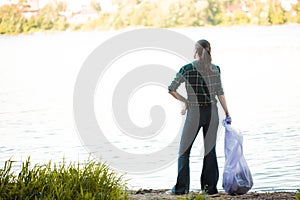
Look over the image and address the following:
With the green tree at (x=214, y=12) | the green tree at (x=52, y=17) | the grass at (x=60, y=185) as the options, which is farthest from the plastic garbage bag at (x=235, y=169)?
the green tree at (x=52, y=17)

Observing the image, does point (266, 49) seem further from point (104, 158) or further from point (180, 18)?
point (104, 158)

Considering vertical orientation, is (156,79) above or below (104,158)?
above

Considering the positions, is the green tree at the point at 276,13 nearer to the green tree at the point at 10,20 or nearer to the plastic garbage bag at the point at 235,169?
the green tree at the point at 10,20

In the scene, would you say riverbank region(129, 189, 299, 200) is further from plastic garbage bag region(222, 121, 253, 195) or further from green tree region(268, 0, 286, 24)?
green tree region(268, 0, 286, 24)

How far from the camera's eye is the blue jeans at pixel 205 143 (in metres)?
6.47

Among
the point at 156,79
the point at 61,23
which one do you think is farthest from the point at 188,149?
the point at 61,23

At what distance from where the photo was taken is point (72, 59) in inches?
1176

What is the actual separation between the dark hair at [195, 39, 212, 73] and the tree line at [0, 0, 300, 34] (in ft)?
123

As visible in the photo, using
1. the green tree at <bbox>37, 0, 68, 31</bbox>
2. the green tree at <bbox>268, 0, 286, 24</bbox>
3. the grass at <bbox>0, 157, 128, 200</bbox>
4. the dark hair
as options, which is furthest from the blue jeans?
the green tree at <bbox>268, 0, 286, 24</bbox>

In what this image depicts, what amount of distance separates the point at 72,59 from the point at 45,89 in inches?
391

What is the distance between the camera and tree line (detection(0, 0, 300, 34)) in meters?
45.2

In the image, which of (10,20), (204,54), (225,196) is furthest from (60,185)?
(10,20)

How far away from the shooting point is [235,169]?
661 centimetres

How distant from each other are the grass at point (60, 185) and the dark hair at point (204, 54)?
142cm
